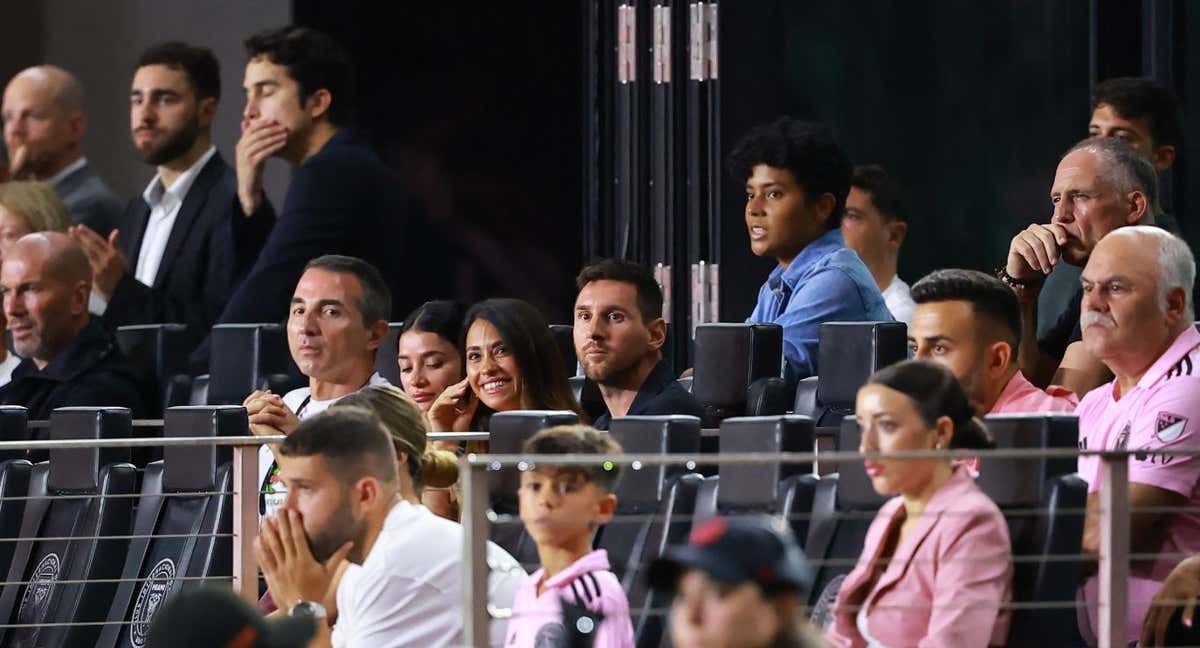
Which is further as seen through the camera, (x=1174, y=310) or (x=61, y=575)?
(x=61, y=575)

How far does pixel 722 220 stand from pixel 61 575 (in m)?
2.11

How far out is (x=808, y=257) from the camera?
16.0 feet

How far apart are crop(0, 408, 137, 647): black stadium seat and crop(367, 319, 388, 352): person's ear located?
1.93 feet

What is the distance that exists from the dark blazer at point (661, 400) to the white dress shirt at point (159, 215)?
7.90 ft

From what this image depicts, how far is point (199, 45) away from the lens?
7.50 metres

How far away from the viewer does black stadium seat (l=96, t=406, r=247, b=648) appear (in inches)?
172

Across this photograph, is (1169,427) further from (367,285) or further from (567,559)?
(367,285)

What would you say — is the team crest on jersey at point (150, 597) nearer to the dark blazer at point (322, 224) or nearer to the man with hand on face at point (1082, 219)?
the dark blazer at point (322, 224)

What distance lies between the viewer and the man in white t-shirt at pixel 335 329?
489 cm

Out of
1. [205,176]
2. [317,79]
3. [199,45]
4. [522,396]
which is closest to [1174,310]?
[522,396]

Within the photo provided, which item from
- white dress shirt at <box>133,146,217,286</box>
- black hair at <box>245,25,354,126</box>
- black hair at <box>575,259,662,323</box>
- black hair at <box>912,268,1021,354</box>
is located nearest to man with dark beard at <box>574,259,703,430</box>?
black hair at <box>575,259,662,323</box>

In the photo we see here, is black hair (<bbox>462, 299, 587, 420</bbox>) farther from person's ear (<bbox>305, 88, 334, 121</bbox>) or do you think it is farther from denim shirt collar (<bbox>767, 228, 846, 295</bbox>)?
person's ear (<bbox>305, 88, 334, 121</bbox>)

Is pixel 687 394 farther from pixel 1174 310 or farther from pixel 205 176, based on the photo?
pixel 205 176

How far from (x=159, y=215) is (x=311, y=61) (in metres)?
0.80
